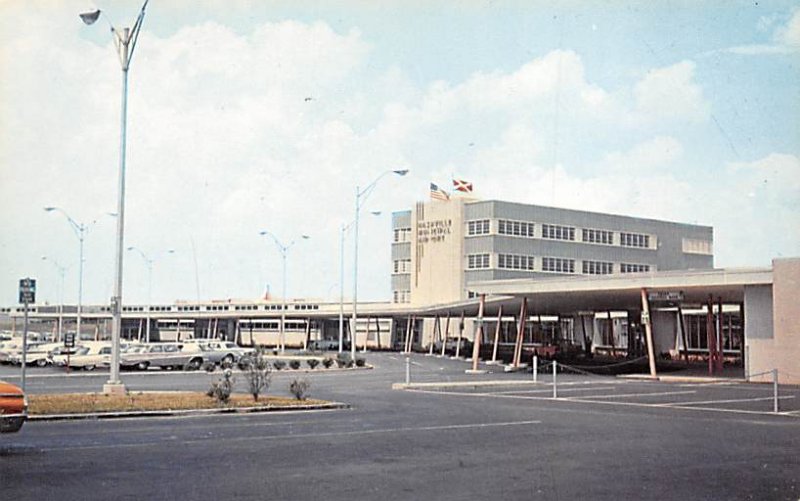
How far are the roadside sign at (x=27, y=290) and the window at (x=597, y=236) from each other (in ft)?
272

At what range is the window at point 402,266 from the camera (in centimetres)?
10681

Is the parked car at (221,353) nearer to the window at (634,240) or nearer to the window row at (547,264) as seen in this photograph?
the window row at (547,264)

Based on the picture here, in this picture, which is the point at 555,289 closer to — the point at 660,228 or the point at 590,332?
the point at 590,332

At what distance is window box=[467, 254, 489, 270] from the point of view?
322 feet

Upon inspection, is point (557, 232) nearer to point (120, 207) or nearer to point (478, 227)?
point (478, 227)

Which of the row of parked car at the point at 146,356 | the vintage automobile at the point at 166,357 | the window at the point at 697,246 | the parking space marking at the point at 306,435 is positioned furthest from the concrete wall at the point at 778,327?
the window at the point at 697,246

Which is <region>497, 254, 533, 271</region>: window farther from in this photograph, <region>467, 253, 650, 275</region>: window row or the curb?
the curb

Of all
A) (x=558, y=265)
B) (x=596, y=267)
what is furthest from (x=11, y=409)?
(x=596, y=267)

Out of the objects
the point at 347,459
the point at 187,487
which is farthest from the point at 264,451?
the point at 187,487

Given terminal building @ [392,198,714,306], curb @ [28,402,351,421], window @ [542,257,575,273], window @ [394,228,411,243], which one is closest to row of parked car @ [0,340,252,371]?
curb @ [28,402,351,421]

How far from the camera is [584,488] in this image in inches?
502

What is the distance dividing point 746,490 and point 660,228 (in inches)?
4023

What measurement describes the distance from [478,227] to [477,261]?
335 cm

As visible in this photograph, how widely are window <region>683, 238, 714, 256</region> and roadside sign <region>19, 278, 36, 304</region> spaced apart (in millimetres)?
95691
